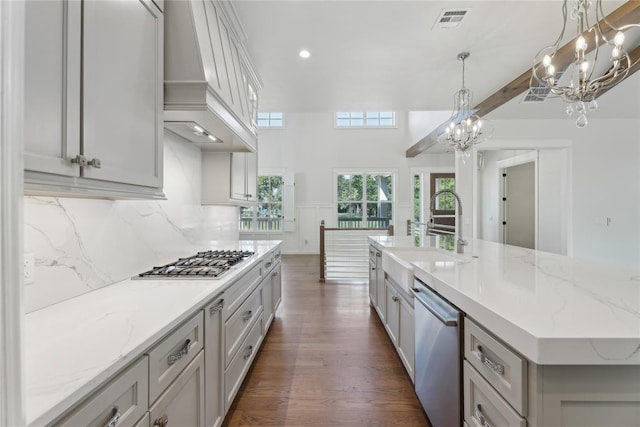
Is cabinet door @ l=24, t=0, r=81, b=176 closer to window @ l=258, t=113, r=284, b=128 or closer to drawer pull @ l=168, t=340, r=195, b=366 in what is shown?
drawer pull @ l=168, t=340, r=195, b=366

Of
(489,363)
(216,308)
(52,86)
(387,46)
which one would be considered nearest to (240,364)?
(216,308)

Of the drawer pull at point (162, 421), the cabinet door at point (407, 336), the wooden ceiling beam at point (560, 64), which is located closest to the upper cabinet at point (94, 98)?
the drawer pull at point (162, 421)

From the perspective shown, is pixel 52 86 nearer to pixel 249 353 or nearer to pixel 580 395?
pixel 580 395

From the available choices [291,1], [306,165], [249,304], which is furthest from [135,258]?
[306,165]

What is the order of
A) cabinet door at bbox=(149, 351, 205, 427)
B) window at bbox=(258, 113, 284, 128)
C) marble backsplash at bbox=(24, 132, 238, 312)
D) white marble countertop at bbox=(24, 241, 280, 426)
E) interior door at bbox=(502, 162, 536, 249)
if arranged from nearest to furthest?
1. white marble countertop at bbox=(24, 241, 280, 426)
2. cabinet door at bbox=(149, 351, 205, 427)
3. marble backsplash at bbox=(24, 132, 238, 312)
4. interior door at bbox=(502, 162, 536, 249)
5. window at bbox=(258, 113, 284, 128)

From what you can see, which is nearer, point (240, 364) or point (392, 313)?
point (240, 364)

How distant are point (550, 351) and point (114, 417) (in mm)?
1140

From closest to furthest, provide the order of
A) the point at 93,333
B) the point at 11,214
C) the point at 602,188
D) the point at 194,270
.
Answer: the point at 11,214
the point at 93,333
the point at 194,270
the point at 602,188

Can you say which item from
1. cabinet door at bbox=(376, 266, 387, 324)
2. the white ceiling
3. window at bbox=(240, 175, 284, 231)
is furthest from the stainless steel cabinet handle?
window at bbox=(240, 175, 284, 231)

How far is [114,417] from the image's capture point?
0.76 metres

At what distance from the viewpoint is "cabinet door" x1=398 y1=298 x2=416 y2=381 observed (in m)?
1.88

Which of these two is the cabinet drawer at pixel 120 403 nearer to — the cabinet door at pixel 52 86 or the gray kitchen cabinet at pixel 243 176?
the cabinet door at pixel 52 86

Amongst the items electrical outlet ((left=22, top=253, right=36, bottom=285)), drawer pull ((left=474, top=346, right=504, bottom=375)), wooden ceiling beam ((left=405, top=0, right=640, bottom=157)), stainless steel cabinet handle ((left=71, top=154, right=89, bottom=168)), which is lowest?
drawer pull ((left=474, top=346, right=504, bottom=375))

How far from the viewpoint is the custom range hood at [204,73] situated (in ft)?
4.86
